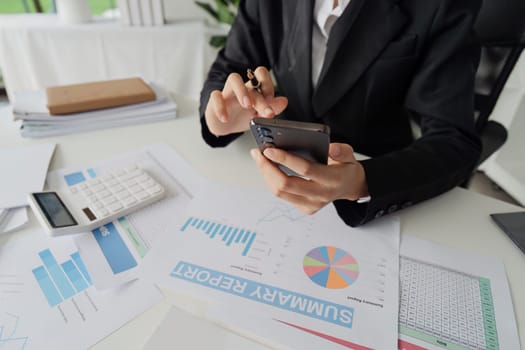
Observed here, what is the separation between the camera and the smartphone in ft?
1.23

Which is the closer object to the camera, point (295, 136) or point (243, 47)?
point (295, 136)

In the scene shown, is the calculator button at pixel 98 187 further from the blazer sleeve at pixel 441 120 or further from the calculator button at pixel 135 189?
the blazer sleeve at pixel 441 120

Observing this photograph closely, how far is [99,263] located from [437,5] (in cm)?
72

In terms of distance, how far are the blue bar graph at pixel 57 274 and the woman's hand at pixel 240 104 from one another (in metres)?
0.32

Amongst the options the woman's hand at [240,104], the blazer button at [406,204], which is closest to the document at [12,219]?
the woman's hand at [240,104]

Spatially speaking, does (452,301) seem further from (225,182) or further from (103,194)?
(103,194)

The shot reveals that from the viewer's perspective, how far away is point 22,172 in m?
0.61

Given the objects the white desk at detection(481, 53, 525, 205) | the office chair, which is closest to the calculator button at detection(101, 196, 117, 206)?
the office chair

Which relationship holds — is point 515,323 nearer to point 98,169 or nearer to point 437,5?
point 437,5

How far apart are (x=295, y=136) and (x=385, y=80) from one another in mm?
433

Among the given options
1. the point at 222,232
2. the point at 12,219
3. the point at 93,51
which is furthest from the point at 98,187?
the point at 93,51

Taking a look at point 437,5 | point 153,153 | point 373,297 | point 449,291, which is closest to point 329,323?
point 373,297

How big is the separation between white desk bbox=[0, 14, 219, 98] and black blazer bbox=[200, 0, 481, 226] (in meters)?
1.05

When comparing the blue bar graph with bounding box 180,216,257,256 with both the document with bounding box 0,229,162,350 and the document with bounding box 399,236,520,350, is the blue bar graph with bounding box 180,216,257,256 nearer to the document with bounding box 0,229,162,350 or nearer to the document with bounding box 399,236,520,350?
the document with bounding box 0,229,162,350
